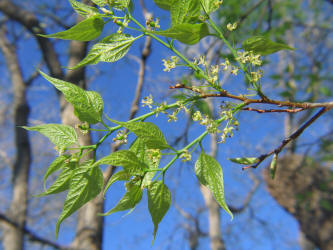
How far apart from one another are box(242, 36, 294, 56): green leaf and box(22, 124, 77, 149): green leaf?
0.34m

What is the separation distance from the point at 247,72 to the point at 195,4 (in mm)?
145

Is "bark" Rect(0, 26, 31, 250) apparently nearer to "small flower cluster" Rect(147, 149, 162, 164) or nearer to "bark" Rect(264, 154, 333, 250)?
"small flower cluster" Rect(147, 149, 162, 164)

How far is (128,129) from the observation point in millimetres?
449

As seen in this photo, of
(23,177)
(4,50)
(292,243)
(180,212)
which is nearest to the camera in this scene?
(23,177)

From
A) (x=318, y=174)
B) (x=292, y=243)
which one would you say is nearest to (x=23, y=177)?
(x=318, y=174)

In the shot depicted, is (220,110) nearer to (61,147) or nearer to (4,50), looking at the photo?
(61,147)

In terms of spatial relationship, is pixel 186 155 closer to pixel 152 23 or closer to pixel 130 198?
pixel 130 198

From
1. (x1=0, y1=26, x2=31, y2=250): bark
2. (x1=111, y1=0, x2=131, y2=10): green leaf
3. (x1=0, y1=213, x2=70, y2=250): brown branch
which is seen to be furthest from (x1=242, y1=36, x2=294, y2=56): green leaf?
(x1=0, y1=26, x2=31, y2=250): bark

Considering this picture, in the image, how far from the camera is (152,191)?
0.45m

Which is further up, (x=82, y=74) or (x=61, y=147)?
(x=82, y=74)

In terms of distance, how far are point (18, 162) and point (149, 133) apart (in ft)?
13.9

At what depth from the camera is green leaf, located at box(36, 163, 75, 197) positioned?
0.44 meters

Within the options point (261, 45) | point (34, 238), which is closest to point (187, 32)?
point (261, 45)

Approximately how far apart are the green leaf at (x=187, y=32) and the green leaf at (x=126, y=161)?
18 cm
